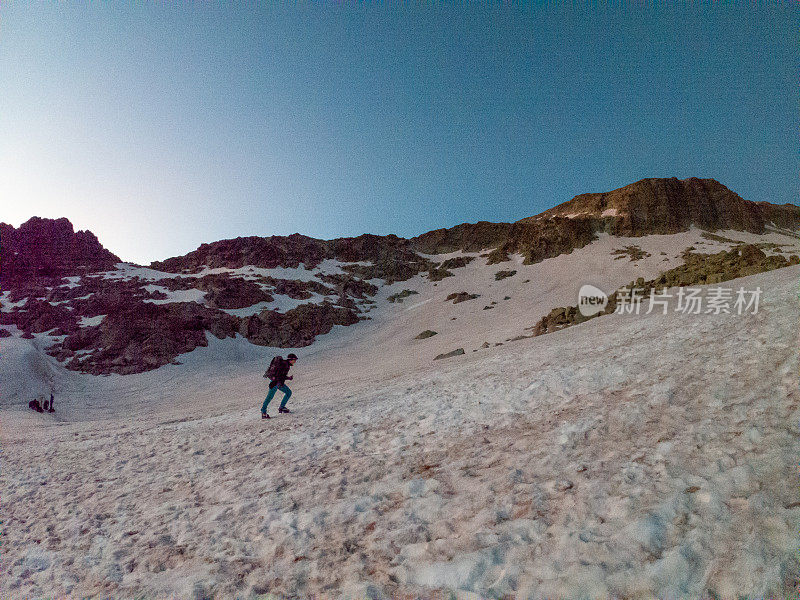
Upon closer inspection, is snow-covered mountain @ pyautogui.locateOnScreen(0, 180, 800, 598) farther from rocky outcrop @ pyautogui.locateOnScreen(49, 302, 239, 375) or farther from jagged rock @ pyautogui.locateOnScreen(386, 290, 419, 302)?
jagged rock @ pyautogui.locateOnScreen(386, 290, 419, 302)

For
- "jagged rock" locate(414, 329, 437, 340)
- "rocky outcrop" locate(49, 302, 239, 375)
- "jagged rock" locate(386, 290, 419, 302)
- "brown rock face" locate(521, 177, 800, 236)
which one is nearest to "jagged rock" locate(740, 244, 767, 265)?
"jagged rock" locate(414, 329, 437, 340)

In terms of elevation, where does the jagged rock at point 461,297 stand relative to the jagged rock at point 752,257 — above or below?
below

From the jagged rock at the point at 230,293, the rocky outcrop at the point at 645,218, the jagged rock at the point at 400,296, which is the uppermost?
the rocky outcrop at the point at 645,218

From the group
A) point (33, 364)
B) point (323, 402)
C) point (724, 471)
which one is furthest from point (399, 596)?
point (33, 364)

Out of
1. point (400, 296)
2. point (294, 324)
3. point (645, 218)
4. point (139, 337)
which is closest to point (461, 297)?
point (400, 296)

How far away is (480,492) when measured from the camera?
4871 mm

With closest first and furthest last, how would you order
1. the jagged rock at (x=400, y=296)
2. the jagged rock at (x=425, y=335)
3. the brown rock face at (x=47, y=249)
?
the jagged rock at (x=425, y=335) < the jagged rock at (x=400, y=296) < the brown rock face at (x=47, y=249)

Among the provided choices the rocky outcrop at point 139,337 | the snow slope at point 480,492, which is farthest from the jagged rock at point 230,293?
the snow slope at point 480,492

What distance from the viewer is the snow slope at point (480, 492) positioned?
11.1 ft

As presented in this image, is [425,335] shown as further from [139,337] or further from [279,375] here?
[279,375]

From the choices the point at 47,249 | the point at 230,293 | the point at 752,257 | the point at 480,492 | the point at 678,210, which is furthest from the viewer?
the point at 678,210

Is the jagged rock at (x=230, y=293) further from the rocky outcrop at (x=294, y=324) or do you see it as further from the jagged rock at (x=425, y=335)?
the jagged rock at (x=425, y=335)

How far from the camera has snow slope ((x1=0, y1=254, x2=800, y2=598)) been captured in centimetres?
340

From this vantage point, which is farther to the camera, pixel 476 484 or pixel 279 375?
pixel 279 375
